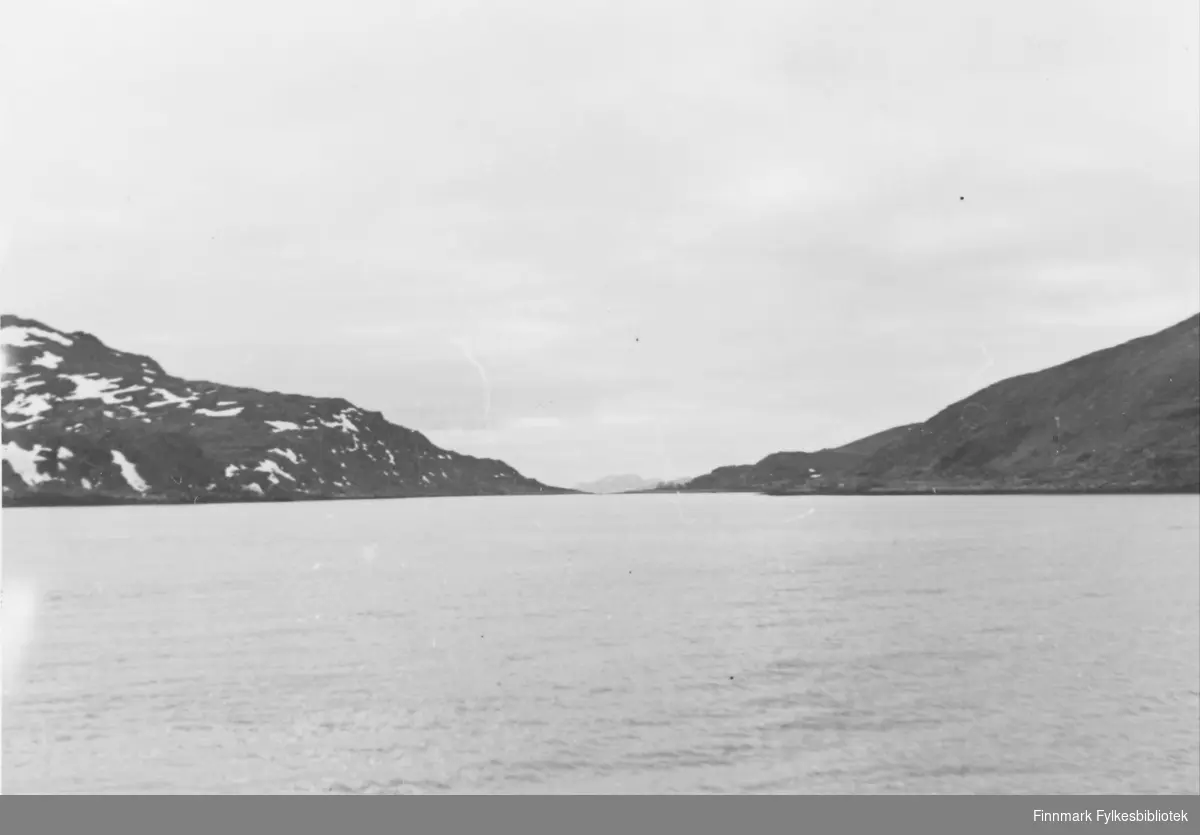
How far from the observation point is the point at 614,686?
41.3 metres

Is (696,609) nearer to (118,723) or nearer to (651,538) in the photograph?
(118,723)

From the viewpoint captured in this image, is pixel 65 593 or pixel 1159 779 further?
pixel 65 593

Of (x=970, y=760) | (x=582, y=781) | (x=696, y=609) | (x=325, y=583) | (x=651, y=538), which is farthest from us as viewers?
(x=651, y=538)

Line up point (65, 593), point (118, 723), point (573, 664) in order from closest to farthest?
point (118, 723) < point (573, 664) < point (65, 593)

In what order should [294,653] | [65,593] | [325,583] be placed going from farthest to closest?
[325,583] → [65,593] → [294,653]

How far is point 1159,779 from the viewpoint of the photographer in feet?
95.1

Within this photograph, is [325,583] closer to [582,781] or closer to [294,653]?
[294,653]

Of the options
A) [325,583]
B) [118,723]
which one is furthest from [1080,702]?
[325,583]

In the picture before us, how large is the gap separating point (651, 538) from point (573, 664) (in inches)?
5544

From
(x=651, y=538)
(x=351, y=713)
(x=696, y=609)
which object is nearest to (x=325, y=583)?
(x=696, y=609)

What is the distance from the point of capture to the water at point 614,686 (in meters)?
30.0

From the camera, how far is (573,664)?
1839 inches

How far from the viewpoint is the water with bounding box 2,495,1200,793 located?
30.0 m
